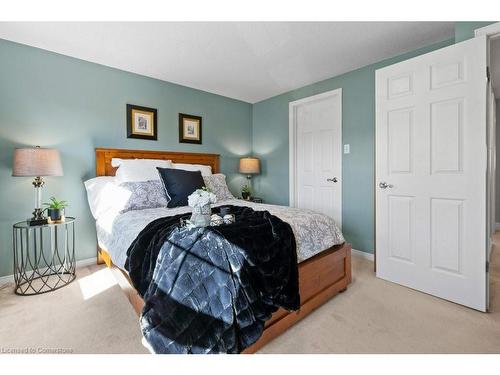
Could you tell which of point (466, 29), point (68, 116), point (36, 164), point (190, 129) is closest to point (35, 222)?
point (36, 164)

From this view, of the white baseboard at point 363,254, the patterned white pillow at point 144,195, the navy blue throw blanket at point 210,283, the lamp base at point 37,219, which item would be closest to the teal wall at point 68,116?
the lamp base at point 37,219

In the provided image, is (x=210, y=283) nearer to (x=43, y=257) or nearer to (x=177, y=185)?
(x=177, y=185)

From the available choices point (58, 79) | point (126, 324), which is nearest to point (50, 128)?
point (58, 79)

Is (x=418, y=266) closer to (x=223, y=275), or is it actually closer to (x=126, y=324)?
(x=223, y=275)

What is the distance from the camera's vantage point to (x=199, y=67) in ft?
9.49

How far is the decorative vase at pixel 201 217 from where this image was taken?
58.3 inches

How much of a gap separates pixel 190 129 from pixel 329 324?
9.77 ft

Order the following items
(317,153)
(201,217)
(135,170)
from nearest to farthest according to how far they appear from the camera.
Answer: (201,217) < (135,170) < (317,153)

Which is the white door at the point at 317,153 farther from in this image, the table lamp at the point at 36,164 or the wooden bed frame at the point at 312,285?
the table lamp at the point at 36,164

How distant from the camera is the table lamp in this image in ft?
6.70

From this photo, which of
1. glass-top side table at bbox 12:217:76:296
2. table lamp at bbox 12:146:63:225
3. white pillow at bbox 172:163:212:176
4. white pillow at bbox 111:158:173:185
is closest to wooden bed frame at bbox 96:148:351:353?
glass-top side table at bbox 12:217:76:296

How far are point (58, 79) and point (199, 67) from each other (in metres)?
1.48

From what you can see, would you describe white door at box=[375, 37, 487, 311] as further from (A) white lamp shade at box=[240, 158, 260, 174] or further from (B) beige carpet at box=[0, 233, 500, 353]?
(A) white lamp shade at box=[240, 158, 260, 174]

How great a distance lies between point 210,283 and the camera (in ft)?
4.02
